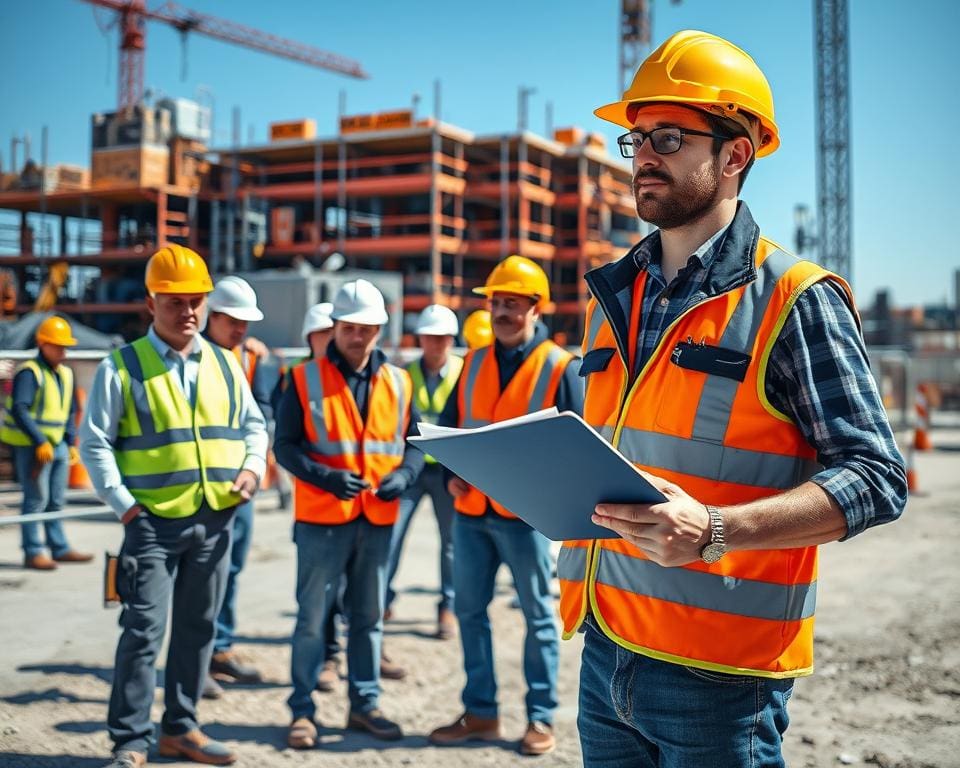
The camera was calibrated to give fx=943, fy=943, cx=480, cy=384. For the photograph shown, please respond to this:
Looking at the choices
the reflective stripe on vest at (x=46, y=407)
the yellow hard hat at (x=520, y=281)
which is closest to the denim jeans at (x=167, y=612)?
the yellow hard hat at (x=520, y=281)

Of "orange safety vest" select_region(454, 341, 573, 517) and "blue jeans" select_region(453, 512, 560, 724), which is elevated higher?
"orange safety vest" select_region(454, 341, 573, 517)

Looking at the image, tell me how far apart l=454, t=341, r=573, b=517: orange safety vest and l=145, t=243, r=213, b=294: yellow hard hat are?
1618 millimetres

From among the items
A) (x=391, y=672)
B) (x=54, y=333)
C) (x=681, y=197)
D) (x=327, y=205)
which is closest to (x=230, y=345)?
(x=391, y=672)

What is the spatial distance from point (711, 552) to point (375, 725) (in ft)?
11.9

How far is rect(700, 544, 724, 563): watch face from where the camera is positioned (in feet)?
6.02

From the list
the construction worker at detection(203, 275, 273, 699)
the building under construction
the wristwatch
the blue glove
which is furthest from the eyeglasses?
the building under construction

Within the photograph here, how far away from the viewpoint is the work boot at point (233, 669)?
5.81 metres

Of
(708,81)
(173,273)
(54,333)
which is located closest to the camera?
(708,81)

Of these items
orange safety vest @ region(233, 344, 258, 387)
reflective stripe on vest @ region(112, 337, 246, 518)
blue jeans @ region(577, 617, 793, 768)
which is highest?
orange safety vest @ region(233, 344, 258, 387)

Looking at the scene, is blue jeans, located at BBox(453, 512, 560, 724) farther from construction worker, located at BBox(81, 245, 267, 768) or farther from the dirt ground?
construction worker, located at BBox(81, 245, 267, 768)

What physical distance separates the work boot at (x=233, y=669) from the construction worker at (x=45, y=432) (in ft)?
11.5

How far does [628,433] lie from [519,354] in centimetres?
305

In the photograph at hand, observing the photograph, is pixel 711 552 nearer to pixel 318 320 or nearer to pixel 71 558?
pixel 318 320

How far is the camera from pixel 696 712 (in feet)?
6.86
